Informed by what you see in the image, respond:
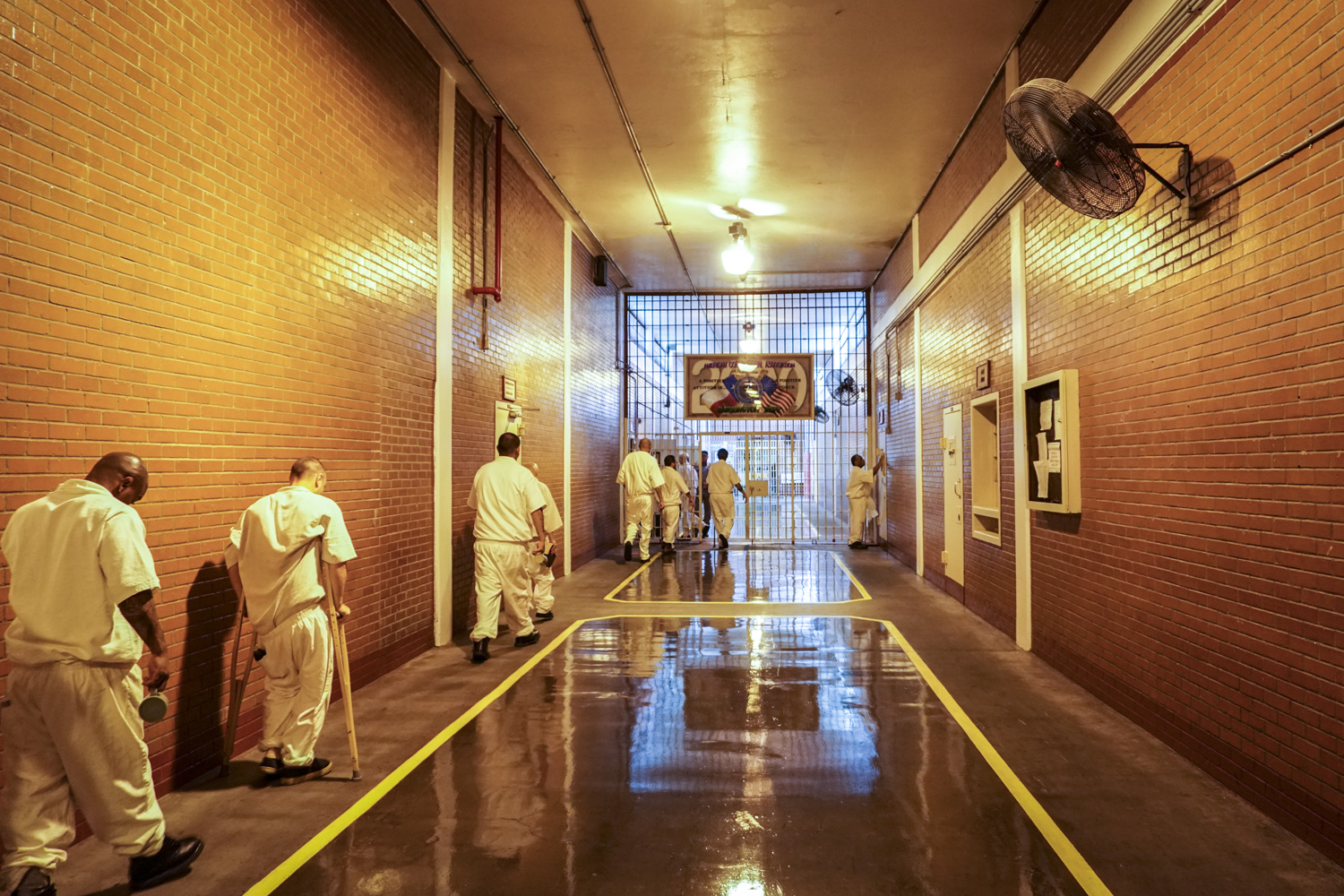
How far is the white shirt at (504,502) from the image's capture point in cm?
648

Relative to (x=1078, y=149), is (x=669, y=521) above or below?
below

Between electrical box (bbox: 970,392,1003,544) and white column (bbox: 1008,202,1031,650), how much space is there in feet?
3.46

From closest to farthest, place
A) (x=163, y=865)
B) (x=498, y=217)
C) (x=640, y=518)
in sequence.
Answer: (x=163, y=865) → (x=498, y=217) → (x=640, y=518)

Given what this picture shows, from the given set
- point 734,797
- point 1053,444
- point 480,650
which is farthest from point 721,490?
point 734,797

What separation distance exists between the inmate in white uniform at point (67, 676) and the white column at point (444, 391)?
3945 mm

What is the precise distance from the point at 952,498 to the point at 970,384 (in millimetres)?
1566

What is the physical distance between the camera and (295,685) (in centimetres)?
381

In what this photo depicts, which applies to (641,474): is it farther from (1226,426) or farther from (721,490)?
(1226,426)

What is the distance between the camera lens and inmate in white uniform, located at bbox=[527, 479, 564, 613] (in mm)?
6984

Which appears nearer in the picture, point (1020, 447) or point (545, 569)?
point (1020, 447)

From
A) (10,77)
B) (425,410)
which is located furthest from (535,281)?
(10,77)

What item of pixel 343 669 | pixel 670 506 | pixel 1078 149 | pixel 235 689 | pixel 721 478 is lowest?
pixel 235 689

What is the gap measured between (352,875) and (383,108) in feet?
17.5

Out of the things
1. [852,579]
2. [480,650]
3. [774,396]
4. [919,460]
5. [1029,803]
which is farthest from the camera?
[774,396]
